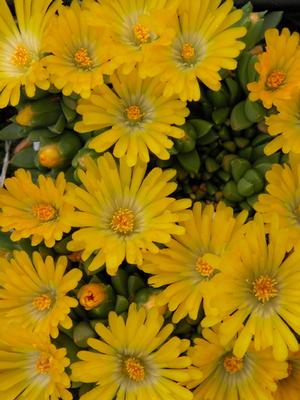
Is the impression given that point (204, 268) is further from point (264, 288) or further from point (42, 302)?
point (42, 302)

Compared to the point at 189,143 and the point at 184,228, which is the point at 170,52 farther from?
the point at 184,228

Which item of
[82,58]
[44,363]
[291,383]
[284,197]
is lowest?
[44,363]

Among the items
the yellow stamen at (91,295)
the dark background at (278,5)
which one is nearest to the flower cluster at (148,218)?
the yellow stamen at (91,295)

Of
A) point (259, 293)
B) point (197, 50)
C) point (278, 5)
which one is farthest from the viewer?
point (278, 5)

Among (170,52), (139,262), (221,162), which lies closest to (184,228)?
(139,262)

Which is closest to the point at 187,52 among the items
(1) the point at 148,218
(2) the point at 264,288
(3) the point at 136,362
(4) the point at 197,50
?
(4) the point at 197,50

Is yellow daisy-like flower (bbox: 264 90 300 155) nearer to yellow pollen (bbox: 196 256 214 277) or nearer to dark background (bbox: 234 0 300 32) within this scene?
yellow pollen (bbox: 196 256 214 277)
